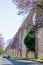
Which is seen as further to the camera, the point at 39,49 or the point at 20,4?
the point at 39,49

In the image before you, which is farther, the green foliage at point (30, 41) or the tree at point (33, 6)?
the green foliage at point (30, 41)

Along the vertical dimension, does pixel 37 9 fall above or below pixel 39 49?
above

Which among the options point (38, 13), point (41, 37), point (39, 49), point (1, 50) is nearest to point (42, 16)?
point (38, 13)

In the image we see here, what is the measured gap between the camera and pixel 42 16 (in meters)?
19.0

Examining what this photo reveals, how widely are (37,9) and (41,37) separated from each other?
86.5 ft

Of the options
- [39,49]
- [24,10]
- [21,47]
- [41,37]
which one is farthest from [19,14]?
[21,47]

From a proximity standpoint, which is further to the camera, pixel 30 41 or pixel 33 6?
pixel 30 41

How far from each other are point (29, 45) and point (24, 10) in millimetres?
24678

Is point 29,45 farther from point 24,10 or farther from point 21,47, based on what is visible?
point 24,10

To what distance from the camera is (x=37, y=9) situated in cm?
1862

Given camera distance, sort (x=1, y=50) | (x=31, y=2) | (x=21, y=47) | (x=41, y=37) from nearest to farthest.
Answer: (x=31, y=2)
(x=41, y=37)
(x=21, y=47)
(x=1, y=50)

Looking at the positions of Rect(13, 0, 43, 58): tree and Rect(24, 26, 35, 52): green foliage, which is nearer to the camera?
Rect(13, 0, 43, 58): tree

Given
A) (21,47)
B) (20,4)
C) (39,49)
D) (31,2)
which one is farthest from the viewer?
(21,47)

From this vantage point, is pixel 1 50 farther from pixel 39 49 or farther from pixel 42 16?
pixel 42 16
